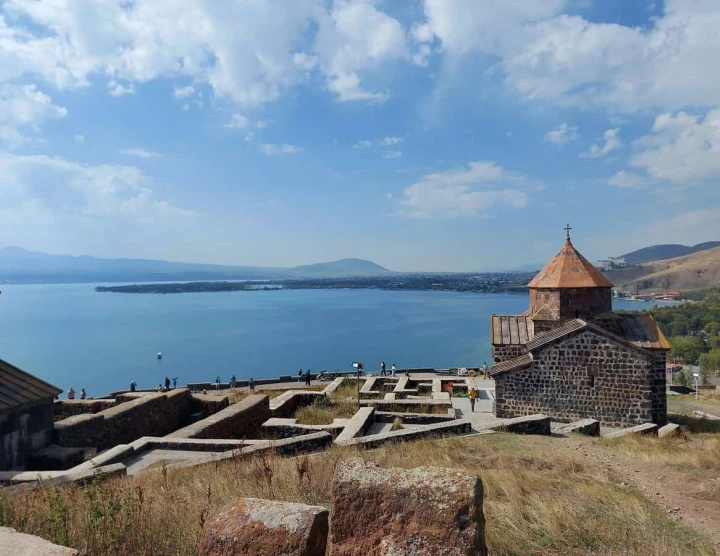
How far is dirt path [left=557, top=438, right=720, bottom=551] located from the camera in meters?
4.82

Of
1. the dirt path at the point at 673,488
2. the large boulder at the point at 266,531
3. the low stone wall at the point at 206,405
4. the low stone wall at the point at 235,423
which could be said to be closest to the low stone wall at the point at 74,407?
the low stone wall at the point at 206,405

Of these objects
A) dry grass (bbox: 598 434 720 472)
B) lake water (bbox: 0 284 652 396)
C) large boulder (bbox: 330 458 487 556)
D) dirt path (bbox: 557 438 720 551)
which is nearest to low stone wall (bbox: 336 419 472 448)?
dirt path (bbox: 557 438 720 551)

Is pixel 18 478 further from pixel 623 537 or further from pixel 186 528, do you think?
pixel 623 537

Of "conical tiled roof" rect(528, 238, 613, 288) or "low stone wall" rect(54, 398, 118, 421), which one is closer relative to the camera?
"low stone wall" rect(54, 398, 118, 421)

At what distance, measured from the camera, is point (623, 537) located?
3.83 meters

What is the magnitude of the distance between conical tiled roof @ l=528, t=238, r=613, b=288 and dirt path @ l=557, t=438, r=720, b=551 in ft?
20.6

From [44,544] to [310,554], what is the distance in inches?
52.6

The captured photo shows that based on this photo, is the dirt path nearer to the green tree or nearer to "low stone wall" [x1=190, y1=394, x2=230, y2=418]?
"low stone wall" [x1=190, y1=394, x2=230, y2=418]

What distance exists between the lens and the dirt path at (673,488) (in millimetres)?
4816

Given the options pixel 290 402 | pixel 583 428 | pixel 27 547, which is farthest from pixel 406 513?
pixel 290 402

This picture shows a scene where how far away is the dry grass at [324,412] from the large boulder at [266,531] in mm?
8136

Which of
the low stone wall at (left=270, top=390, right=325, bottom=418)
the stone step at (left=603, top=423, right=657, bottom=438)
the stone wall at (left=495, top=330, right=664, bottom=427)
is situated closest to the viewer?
the stone step at (left=603, top=423, right=657, bottom=438)

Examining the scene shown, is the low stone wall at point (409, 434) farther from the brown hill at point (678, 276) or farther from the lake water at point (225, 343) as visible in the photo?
the brown hill at point (678, 276)

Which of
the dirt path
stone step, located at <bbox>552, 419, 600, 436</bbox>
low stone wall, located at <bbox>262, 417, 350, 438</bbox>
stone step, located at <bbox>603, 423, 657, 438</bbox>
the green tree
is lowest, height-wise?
the green tree
